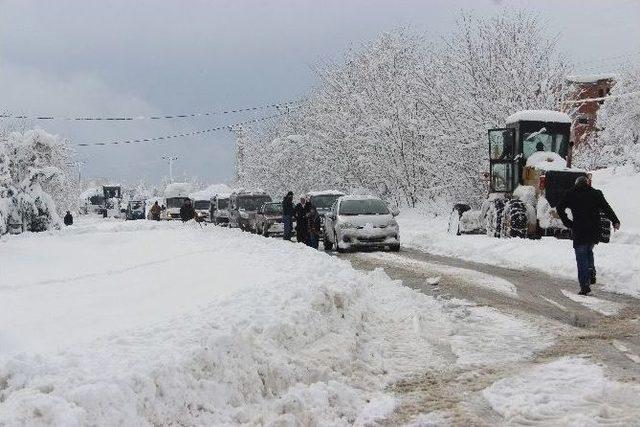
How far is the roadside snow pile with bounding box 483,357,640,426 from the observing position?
14.3ft

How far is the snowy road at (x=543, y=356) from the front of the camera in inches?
181

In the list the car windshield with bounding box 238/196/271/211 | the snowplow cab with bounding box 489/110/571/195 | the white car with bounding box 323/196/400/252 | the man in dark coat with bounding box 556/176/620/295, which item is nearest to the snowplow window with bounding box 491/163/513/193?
the snowplow cab with bounding box 489/110/571/195

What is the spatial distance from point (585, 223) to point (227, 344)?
705cm

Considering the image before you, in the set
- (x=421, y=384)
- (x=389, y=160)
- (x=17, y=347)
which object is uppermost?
(x=389, y=160)

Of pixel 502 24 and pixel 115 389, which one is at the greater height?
pixel 502 24

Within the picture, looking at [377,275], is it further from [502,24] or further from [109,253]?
[502,24]

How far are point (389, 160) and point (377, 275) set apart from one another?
27.1 metres

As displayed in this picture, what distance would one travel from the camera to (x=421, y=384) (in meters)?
5.49

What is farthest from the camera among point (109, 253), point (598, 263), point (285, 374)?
point (109, 253)

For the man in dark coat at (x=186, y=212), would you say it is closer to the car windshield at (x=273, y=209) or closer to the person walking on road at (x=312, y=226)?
the car windshield at (x=273, y=209)

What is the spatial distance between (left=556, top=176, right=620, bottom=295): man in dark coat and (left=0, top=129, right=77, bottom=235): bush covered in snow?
27116 mm

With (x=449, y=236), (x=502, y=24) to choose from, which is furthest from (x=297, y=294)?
(x=502, y=24)

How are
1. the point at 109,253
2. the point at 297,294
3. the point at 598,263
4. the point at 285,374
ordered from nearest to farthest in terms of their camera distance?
the point at 285,374 < the point at 297,294 < the point at 598,263 < the point at 109,253

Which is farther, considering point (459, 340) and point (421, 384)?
point (459, 340)
